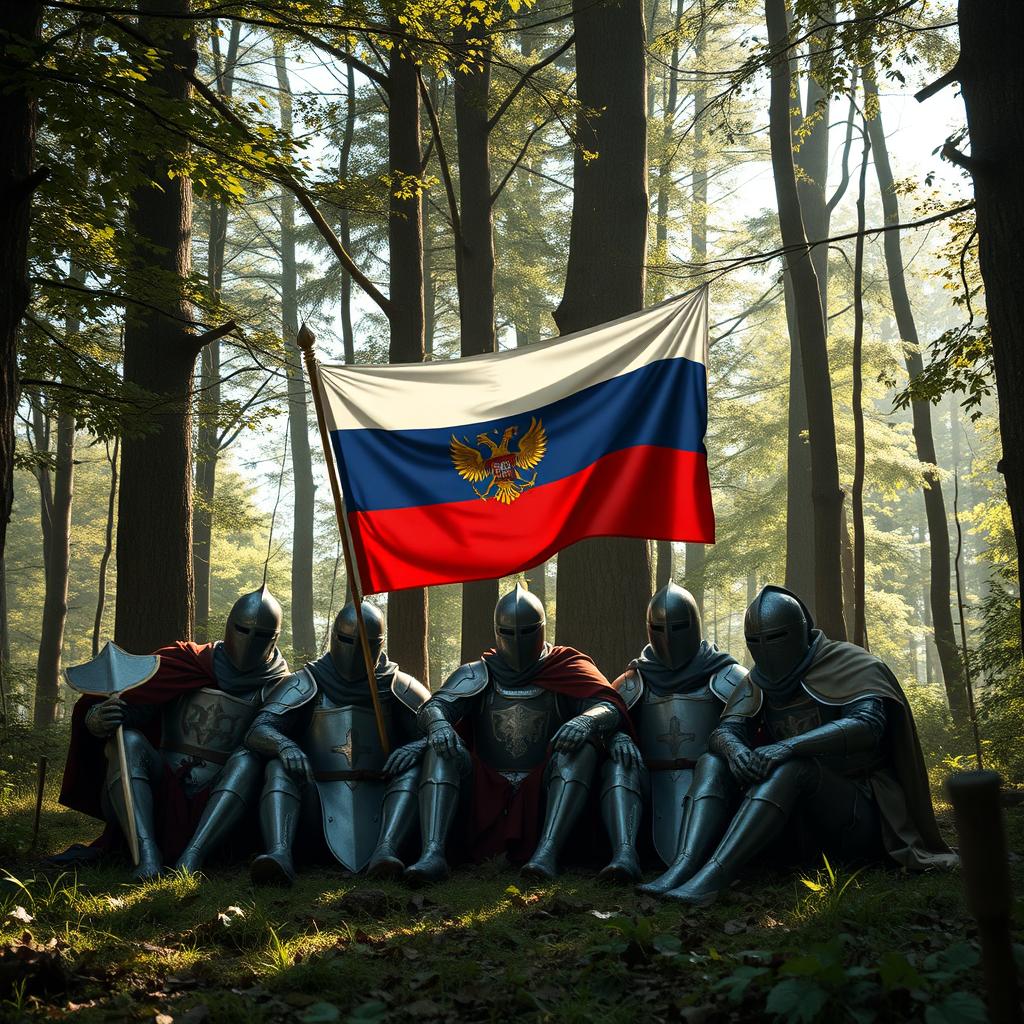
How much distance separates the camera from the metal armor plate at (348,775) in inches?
242

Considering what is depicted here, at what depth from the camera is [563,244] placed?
2155 cm

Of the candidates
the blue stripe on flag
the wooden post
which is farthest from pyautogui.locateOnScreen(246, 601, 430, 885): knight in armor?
the wooden post

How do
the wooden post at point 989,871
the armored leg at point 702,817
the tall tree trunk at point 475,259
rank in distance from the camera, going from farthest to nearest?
the tall tree trunk at point 475,259
the armored leg at point 702,817
the wooden post at point 989,871

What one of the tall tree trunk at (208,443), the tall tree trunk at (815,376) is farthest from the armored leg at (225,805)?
the tall tree trunk at (208,443)

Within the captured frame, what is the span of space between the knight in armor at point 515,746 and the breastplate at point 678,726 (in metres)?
0.25

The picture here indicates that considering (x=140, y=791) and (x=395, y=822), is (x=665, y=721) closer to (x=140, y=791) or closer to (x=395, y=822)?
(x=395, y=822)

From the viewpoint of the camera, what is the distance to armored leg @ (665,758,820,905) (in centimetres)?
511

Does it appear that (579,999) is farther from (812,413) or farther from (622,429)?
(812,413)

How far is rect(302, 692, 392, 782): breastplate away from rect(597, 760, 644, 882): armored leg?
57.1 inches

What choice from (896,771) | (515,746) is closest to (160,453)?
(515,746)

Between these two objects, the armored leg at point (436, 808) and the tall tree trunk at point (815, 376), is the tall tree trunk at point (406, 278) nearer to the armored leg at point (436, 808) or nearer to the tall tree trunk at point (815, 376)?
the armored leg at point (436, 808)

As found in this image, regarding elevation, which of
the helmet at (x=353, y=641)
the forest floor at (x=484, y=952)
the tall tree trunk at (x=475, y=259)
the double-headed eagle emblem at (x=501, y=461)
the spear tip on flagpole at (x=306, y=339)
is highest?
the tall tree trunk at (x=475, y=259)

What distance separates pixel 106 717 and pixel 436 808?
2.08m

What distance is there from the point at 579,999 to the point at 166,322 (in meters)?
6.75
